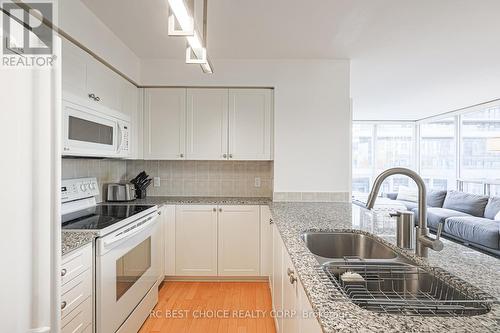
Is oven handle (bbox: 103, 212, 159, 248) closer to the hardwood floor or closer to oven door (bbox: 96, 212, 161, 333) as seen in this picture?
oven door (bbox: 96, 212, 161, 333)

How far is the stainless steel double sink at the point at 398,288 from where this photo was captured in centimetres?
90

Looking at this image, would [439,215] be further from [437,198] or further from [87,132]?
[87,132]

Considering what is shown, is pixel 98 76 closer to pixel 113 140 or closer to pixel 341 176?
pixel 113 140

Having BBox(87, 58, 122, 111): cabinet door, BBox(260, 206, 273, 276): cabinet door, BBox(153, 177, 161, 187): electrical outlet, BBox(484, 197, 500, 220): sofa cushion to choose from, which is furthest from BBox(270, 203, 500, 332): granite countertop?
BBox(484, 197, 500, 220): sofa cushion

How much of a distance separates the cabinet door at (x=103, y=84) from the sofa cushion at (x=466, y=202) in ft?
17.8

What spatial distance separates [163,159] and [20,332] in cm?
244

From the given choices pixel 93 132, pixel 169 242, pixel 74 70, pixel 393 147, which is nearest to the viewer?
pixel 74 70

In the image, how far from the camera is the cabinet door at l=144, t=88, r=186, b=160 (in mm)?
3193

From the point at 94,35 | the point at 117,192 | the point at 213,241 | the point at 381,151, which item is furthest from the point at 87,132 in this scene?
the point at 381,151

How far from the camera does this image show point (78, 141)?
2006 mm

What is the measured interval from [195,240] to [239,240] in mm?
460

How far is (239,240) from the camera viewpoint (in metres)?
3.03

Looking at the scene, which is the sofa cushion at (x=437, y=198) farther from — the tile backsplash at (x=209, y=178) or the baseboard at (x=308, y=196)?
the tile backsplash at (x=209, y=178)

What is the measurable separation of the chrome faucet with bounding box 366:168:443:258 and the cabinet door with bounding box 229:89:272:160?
1977 millimetres
